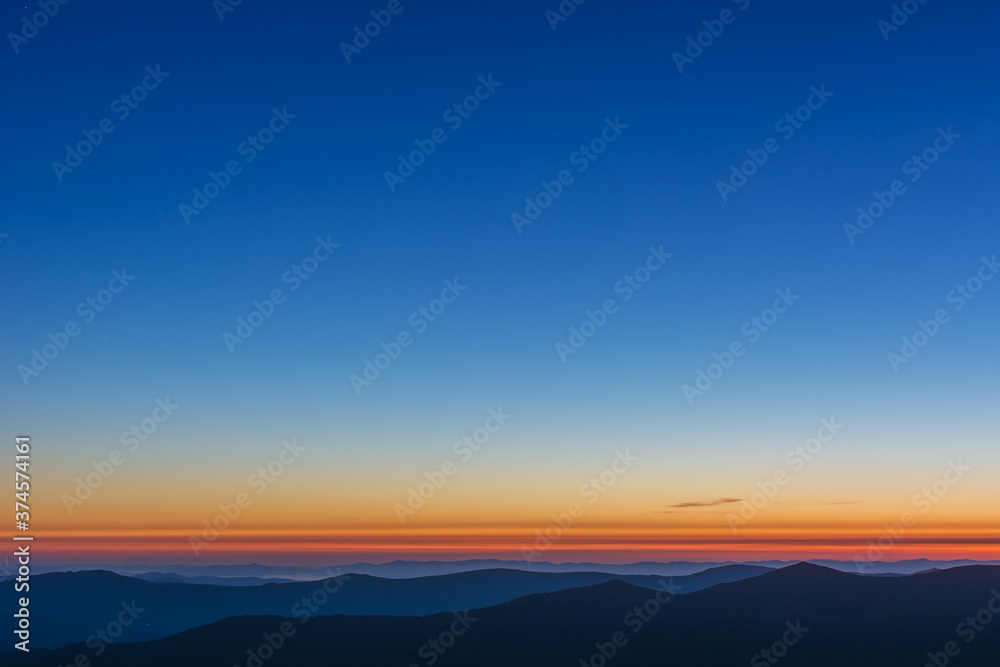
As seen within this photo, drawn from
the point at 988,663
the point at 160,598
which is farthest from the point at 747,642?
the point at 160,598

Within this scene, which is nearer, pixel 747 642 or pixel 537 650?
pixel 747 642

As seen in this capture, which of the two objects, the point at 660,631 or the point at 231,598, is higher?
the point at 660,631

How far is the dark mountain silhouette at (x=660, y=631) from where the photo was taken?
72.9 metres

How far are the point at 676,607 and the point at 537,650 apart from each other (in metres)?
17.0

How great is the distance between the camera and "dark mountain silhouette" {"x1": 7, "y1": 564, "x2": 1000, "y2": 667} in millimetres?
72938

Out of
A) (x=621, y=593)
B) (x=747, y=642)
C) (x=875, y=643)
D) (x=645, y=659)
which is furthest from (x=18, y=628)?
(x=621, y=593)

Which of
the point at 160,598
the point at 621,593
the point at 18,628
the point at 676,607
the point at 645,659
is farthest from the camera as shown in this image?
the point at 160,598

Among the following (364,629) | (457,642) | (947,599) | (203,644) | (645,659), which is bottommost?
(203,644)

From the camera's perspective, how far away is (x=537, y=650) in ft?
261

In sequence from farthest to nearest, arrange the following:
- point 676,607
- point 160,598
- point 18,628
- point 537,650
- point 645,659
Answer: point 160,598 < point 676,607 < point 537,650 < point 645,659 < point 18,628

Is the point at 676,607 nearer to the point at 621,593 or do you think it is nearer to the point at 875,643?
the point at 621,593

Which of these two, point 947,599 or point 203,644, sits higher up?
point 947,599

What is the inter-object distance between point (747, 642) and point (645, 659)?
9826 mm

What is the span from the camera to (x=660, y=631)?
77.9 m
